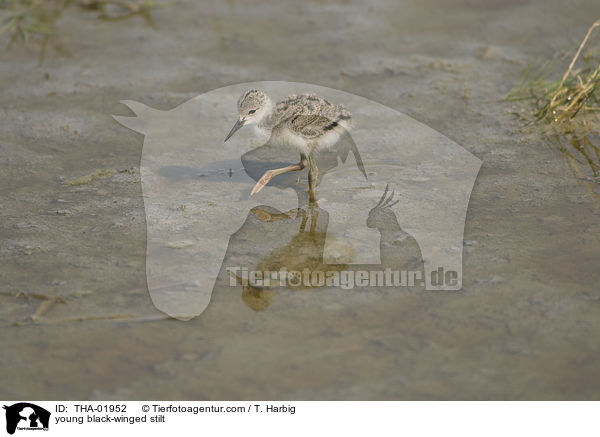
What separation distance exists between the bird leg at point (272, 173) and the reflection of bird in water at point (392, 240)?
60cm

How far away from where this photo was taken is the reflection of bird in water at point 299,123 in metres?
4.60

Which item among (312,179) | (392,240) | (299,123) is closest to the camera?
(392,240)

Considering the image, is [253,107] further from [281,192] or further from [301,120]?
[281,192]

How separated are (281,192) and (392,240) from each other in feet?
3.17

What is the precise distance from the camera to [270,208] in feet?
15.1

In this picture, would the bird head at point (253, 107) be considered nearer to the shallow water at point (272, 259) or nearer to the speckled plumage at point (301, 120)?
the speckled plumage at point (301, 120)

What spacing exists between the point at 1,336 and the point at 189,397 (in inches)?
41.5

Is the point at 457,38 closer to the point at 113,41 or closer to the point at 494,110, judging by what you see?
the point at 494,110
